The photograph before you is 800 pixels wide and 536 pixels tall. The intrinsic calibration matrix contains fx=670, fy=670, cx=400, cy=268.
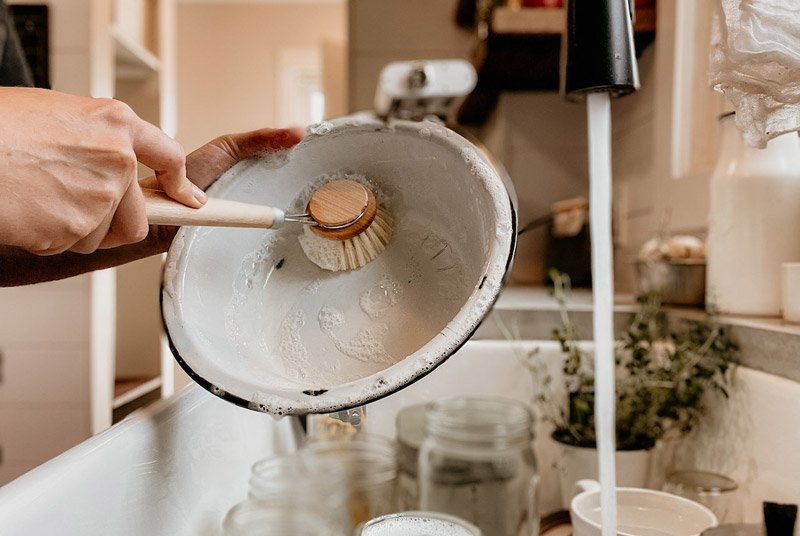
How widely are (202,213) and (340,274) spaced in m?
0.15

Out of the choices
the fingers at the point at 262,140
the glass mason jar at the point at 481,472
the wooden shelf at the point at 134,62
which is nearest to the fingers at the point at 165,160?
the fingers at the point at 262,140

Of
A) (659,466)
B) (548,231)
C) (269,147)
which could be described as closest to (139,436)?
(269,147)

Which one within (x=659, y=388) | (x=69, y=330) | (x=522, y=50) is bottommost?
(x=69, y=330)

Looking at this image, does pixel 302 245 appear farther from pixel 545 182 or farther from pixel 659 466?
pixel 545 182

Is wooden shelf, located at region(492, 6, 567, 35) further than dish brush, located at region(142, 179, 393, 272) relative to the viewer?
Yes

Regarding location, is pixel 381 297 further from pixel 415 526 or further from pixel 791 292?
pixel 791 292

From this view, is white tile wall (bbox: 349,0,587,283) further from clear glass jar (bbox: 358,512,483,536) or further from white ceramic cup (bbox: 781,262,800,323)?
clear glass jar (bbox: 358,512,483,536)

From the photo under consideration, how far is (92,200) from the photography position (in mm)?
316

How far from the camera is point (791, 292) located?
0.57 metres

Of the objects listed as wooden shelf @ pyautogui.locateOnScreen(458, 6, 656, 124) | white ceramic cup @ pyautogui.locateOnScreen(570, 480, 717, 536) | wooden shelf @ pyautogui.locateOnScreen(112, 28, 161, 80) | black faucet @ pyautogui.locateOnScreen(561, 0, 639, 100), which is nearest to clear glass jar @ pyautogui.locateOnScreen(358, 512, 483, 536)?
white ceramic cup @ pyautogui.locateOnScreen(570, 480, 717, 536)

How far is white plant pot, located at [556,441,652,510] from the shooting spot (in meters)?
0.61

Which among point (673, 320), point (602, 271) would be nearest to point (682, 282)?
point (673, 320)

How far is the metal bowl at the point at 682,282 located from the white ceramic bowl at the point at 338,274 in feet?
1.45

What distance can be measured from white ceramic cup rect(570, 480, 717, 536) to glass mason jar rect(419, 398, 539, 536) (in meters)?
0.22
